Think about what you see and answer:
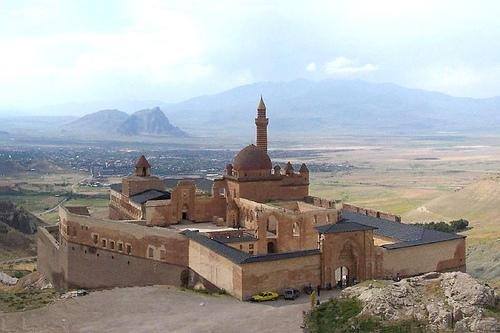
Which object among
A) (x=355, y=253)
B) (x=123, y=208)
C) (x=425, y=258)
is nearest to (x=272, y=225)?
(x=355, y=253)

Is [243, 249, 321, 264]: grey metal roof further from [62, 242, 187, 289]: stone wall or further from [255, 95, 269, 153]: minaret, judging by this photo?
[255, 95, 269, 153]: minaret

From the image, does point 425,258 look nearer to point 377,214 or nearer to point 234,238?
point 377,214

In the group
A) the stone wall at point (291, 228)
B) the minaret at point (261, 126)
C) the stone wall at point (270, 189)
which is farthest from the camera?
the minaret at point (261, 126)

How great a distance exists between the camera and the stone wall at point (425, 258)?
40.1 meters

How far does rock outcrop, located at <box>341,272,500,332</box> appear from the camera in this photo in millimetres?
26250

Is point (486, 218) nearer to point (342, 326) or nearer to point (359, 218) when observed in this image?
point (359, 218)

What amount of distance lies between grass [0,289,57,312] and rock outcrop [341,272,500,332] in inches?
661

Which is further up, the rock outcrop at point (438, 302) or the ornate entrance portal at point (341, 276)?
the rock outcrop at point (438, 302)

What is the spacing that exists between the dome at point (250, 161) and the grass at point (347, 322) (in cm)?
2099

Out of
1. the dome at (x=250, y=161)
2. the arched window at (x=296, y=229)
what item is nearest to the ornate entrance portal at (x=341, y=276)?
the arched window at (x=296, y=229)

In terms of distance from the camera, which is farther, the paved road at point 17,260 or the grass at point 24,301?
the paved road at point 17,260

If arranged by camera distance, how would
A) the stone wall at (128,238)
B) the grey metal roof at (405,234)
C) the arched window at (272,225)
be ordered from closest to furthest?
1. the grey metal roof at (405,234)
2. the stone wall at (128,238)
3. the arched window at (272,225)

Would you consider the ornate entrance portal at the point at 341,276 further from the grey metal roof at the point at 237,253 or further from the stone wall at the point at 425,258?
the grey metal roof at the point at 237,253

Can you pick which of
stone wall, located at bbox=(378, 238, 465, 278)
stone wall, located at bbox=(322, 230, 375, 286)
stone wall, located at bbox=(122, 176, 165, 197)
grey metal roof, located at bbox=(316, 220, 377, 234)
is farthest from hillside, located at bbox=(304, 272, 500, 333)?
stone wall, located at bbox=(122, 176, 165, 197)
